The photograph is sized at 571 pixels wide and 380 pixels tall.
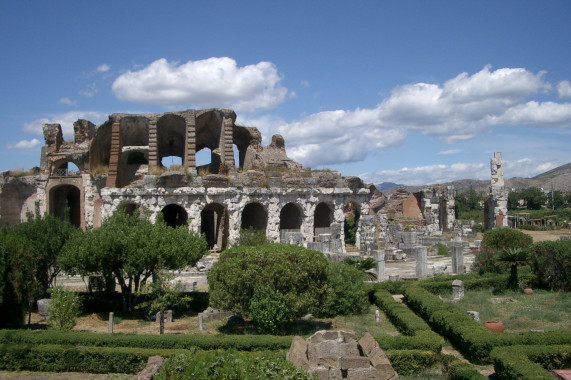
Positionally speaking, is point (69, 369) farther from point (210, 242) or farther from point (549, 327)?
point (210, 242)

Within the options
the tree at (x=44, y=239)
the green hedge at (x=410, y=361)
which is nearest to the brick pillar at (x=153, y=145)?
the tree at (x=44, y=239)

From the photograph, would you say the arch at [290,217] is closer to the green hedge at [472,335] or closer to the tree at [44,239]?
the tree at [44,239]

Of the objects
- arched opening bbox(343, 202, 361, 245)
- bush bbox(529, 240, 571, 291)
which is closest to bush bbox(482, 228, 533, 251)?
bush bbox(529, 240, 571, 291)

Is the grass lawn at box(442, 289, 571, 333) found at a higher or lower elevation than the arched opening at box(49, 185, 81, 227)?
lower

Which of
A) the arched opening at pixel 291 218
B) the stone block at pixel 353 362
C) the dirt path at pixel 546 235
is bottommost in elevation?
the stone block at pixel 353 362

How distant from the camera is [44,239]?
19594mm

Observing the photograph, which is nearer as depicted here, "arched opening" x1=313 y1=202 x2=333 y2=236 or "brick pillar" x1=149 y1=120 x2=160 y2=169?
"brick pillar" x1=149 y1=120 x2=160 y2=169

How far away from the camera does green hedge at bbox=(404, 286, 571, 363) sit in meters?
12.4

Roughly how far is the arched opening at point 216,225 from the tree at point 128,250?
16.1 metres

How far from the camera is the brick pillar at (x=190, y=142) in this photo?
3631 cm

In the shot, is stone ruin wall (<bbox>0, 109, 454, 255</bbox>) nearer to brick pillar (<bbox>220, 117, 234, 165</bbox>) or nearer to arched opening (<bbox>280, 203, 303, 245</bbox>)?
brick pillar (<bbox>220, 117, 234, 165</bbox>)

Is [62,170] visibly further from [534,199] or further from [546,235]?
[534,199]

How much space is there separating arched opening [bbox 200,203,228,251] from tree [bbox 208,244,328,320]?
19832mm

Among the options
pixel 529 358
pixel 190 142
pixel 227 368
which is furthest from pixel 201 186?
pixel 227 368
